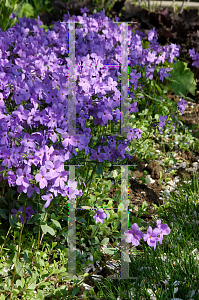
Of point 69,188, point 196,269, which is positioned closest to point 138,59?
point 69,188

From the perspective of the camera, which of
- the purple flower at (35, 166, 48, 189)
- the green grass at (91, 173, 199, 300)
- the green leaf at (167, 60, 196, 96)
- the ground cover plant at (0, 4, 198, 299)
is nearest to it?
the purple flower at (35, 166, 48, 189)

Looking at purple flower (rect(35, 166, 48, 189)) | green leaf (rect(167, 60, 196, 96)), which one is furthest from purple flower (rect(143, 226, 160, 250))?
green leaf (rect(167, 60, 196, 96))

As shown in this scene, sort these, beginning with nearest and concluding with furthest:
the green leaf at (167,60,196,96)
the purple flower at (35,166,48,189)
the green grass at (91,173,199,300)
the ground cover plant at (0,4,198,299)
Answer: the purple flower at (35,166,48,189) → the ground cover plant at (0,4,198,299) → the green grass at (91,173,199,300) → the green leaf at (167,60,196,96)

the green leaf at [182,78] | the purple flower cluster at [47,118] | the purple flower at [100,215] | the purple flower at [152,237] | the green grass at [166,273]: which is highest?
the green leaf at [182,78]

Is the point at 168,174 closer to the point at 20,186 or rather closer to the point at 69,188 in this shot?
the point at 69,188

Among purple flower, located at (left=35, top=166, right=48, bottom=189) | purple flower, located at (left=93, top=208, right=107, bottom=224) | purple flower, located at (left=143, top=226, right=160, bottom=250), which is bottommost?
purple flower, located at (left=143, top=226, right=160, bottom=250)

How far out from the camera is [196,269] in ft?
5.68

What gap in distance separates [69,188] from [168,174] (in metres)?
1.61

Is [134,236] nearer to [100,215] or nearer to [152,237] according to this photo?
[152,237]

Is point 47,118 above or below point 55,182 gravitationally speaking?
above

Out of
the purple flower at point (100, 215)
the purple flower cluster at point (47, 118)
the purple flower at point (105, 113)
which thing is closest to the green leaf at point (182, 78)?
the purple flower cluster at point (47, 118)

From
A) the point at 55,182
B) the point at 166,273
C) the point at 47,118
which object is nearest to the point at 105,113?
the point at 47,118

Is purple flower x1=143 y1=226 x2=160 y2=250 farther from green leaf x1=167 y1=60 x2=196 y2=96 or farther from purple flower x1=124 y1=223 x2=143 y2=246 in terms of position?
green leaf x1=167 y1=60 x2=196 y2=96

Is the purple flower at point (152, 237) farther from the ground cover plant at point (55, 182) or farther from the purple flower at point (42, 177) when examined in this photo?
the purple flower at point (42, 177)
